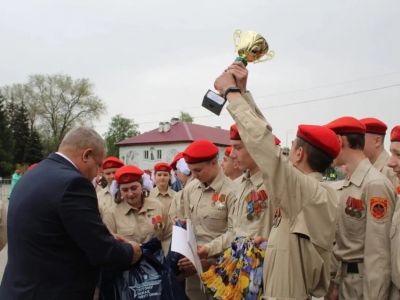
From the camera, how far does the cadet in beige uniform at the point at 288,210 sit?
2203 mm

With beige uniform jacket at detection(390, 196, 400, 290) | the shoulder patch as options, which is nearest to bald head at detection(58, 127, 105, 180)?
the shoulder patch

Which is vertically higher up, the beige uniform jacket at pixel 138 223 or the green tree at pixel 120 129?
the green tree at pixel 120 129

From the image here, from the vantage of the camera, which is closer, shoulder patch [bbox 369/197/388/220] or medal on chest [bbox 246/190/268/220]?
shoulder patch [bbox 369/197/388/220]

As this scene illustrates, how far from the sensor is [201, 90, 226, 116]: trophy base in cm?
235

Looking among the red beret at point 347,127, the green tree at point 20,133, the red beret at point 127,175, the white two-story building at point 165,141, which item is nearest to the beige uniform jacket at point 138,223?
the red beret at point 127,175

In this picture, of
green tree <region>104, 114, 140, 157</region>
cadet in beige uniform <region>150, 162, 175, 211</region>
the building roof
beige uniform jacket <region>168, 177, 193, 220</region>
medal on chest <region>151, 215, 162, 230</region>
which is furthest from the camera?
green tree <region>104, 114, 140, 157</region>

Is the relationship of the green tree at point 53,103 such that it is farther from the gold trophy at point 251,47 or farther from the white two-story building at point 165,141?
the gold trophy at point 251,47

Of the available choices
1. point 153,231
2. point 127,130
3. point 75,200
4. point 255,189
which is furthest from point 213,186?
point 127,130

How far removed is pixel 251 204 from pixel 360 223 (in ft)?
2.43

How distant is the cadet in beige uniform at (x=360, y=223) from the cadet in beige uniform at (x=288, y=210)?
0.61 meters

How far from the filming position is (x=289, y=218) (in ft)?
A: 7.72

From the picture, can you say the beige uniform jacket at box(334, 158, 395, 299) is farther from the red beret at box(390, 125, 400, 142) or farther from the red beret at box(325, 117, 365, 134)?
the red beret at box(390, 125, 400, 142)

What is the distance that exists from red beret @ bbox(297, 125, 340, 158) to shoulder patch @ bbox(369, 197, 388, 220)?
2.16 feet

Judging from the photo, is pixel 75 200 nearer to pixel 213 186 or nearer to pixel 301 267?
pixel 301 267
